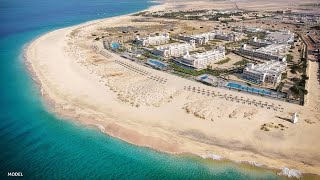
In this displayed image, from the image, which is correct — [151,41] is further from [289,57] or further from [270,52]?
[289,57]

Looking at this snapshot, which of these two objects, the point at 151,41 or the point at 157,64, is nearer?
the point at 157,64

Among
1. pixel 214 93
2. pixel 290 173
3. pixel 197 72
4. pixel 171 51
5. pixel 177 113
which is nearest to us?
pixel 290 173

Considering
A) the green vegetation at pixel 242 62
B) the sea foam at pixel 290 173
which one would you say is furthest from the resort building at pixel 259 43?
the sea foam at pixel 290 173

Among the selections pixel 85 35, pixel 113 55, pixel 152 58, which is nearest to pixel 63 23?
pixel 85 35

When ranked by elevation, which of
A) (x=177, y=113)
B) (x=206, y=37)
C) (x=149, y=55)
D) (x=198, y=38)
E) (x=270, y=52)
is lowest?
(x=177, y=113)

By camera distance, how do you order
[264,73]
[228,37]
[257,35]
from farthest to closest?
[257,35], [228,37], [264,73]

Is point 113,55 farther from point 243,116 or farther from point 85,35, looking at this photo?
point 243,116

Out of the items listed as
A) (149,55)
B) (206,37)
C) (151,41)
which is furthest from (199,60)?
(206,37)
